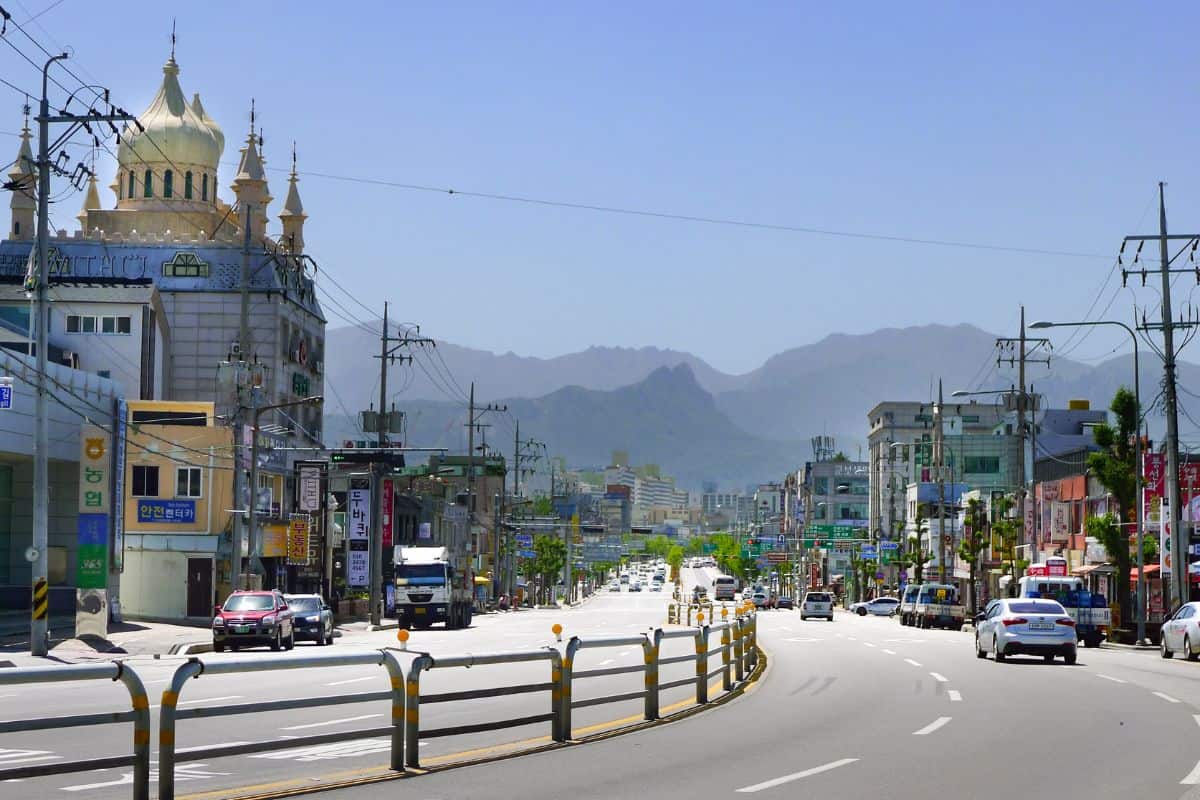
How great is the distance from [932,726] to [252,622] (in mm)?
27573

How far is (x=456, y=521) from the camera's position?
13025 centimetres

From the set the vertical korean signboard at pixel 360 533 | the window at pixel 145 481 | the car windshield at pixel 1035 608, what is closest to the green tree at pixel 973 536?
the vertical korean signboard at pixel 360 533

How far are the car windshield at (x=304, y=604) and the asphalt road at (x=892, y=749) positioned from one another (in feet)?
79.7

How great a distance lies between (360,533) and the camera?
260 feet

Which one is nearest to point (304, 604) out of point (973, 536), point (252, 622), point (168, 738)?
point (252, 622)

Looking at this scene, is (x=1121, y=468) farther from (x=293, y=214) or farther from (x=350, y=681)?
(x=293, y=214)

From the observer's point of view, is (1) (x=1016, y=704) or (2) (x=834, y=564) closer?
(1) (x=1016, y=704)

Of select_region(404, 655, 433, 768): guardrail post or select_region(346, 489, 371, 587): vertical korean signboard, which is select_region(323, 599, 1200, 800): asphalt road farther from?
select_region(346, 489, 371, 587): vertical korean signboard

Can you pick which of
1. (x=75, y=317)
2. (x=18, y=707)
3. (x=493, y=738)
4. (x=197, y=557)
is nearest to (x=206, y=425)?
(x=197, y=557)

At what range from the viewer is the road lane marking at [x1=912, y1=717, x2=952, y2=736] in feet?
60.4

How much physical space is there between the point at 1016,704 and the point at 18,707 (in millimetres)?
13976

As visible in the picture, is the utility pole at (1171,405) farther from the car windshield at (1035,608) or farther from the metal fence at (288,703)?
the metal fence at (288,703)

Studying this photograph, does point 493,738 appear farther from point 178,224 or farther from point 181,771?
point 178,224

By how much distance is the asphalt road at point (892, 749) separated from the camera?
43.7 ft
